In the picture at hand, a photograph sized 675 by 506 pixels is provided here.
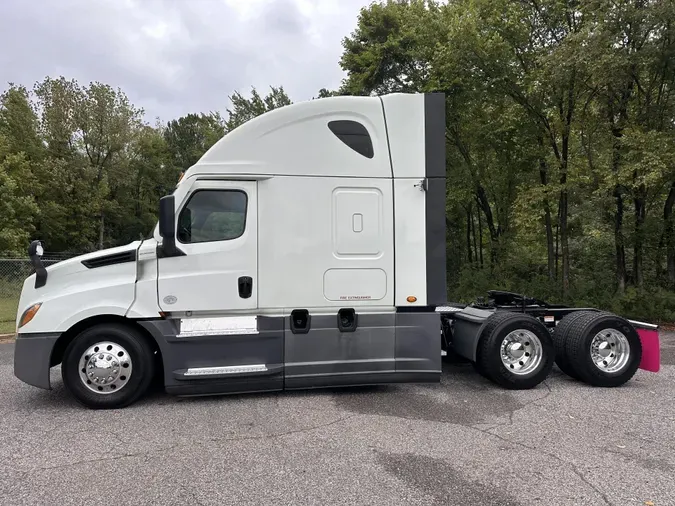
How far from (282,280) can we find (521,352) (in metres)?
3.11

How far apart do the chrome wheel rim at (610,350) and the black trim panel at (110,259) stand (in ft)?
18.7

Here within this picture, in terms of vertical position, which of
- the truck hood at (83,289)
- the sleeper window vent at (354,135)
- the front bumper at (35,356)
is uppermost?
the sleeper window vent at (354,135)

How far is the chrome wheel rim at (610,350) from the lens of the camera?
19.4ft

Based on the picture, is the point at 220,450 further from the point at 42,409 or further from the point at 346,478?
the point at 42,409

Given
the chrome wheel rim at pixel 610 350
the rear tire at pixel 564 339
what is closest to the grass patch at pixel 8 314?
the rear tire at pixel 564 339

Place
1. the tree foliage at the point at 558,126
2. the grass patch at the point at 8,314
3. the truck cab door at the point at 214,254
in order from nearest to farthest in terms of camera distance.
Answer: the truck cab door at the point at 214,254, the grass patch at the point at 8,314, the tree foliage at the point at 558,126

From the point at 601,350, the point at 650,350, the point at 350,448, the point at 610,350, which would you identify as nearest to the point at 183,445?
the point at 350,448

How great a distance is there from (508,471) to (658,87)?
12621mm

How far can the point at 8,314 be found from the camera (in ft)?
39.9

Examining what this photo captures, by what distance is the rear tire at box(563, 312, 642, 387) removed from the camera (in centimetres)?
584

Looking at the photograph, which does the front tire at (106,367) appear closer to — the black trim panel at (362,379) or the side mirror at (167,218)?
the side mirror at (167,218)

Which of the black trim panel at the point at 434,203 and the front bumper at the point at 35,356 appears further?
the black trim panel at the point at 434,203

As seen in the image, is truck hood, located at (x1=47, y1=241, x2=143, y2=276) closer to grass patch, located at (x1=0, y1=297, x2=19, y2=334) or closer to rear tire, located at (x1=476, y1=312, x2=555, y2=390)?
rear tire, located at (x1=476, y1=312, x2=555, y2=390)

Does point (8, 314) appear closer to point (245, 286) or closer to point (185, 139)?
point (245, 286)
